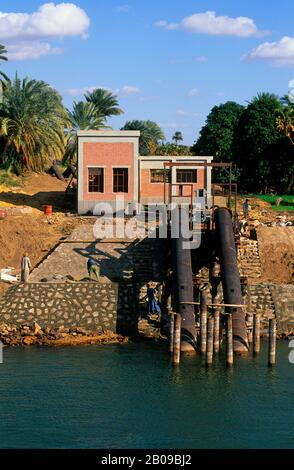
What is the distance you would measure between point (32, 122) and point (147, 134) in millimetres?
47416

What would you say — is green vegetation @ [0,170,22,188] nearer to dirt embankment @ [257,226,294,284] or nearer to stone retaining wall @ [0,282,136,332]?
dirt embankment @ [257,226,294,284]

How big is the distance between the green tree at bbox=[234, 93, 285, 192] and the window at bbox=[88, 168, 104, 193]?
26.6m

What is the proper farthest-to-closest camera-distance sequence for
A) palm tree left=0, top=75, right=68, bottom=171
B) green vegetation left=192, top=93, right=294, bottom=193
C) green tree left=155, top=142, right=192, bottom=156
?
1. green tree left=155, top=142, right=192, bottom=156
2. green vegetation left=192, top=93, right=294, bottom=193
3. palm tree left=0, top=75, right=68, bottom=171

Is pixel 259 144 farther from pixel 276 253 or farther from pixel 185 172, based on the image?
pixel 276 253

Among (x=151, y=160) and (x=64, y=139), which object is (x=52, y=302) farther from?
(x=64, y=139)

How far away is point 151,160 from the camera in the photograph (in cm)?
6066

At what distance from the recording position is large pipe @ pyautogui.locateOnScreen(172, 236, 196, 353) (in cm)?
3594

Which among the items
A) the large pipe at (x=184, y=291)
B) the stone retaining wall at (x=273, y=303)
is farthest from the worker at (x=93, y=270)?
the stone retaining wall at (x=273, y=303)

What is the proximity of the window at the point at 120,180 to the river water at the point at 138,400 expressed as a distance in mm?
20730

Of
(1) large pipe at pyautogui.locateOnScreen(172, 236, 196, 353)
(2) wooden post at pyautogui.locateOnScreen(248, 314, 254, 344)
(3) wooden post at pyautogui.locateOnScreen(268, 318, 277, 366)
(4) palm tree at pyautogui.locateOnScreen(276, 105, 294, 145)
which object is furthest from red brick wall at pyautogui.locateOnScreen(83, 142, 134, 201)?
(3) wooden post at pyautogui.locateOnScreen(268, 318, 277, 366)

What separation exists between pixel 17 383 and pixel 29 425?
4.83 metres

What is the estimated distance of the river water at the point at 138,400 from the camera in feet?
86.9

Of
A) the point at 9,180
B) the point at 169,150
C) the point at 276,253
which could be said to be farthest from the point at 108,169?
the point at 169,150

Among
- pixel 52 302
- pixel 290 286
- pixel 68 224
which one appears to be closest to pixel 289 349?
pixel 290 286
